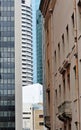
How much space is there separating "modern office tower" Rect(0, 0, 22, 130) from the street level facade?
4672 inches

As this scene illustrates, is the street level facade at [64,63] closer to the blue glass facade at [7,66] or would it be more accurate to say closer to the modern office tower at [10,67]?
the blue glass facade at [7,66]

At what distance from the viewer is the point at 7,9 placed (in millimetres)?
168375

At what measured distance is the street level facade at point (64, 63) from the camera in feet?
84.9

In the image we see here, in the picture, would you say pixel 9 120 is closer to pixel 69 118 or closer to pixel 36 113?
pixel 36 113

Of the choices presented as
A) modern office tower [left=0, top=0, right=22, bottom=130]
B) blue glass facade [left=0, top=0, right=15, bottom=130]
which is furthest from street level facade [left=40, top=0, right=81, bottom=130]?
modern office tower [left=0, top=0, right=22, bottom=130]

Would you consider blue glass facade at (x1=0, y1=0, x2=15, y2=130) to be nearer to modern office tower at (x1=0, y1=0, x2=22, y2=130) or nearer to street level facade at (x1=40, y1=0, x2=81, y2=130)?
modern office tower at (x1=0, y1=0, x2=22, y2=130)

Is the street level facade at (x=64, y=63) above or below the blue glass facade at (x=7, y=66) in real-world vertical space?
below

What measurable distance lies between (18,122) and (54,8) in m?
128

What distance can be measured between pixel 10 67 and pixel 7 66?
1.15m

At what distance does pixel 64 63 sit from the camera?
29750 millimetres

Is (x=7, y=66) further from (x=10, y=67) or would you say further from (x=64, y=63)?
(x=64, y=63)

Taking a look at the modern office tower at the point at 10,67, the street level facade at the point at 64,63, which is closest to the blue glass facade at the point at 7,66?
the modern office tower at the point at 10,67

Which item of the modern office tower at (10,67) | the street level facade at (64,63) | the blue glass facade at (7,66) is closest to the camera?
the street level facade at (64,63)

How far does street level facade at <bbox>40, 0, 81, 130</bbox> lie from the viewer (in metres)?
25.9
